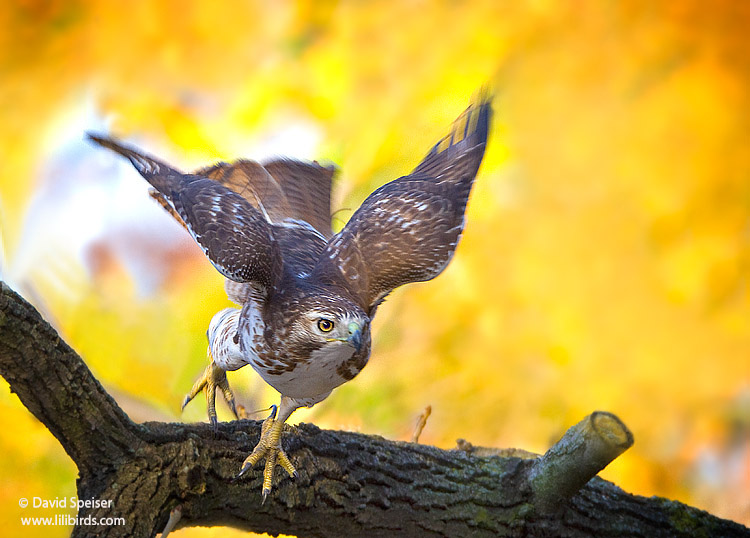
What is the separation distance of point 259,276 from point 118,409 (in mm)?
455

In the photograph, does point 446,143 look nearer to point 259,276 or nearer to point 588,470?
point 259,276

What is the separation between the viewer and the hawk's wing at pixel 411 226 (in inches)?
77.0

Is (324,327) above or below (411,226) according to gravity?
below

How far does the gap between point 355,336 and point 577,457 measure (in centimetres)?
76

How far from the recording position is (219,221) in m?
1.76

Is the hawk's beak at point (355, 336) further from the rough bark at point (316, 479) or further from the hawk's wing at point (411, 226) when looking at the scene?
the rough bark at point (316, 479)

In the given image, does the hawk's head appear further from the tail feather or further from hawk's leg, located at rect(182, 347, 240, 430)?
hawk's leg, located at rect(182, 347, 240, 430)

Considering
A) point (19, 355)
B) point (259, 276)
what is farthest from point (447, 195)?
point (19, 355)

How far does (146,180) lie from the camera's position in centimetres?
190

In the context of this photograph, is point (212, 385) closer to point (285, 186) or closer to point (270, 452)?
point (270, 452)

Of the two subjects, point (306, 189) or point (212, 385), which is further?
point (306, 189)

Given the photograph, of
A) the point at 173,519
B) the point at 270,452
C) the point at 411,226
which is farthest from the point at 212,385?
the point at 411,226

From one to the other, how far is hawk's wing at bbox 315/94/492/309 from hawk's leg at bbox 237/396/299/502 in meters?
0.41

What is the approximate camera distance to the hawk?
1.67 meters
